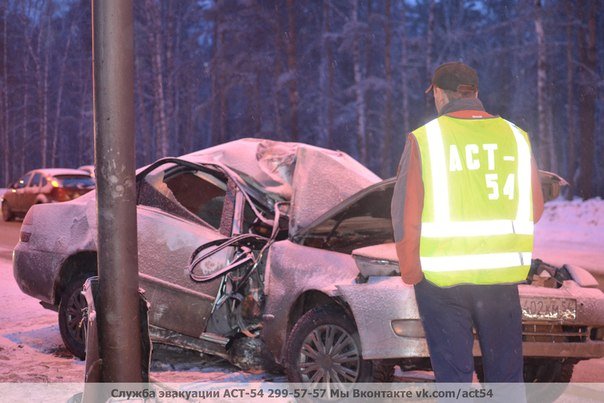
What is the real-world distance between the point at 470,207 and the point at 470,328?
51 cm

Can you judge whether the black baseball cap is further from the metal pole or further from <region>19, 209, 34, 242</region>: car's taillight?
<region>19, 209, 34, 242</region>: car's taillight

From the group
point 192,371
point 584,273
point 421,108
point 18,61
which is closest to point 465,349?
point 584,273

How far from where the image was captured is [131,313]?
175 inches

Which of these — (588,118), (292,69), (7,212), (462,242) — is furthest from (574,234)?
(462,242)

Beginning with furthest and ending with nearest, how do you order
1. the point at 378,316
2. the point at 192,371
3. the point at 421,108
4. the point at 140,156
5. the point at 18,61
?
the point at 140,156, the point at 18,61, the point at 421,108, the point at 192,371, the point at 378,316

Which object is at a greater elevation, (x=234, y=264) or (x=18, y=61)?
(x=18, y=61)

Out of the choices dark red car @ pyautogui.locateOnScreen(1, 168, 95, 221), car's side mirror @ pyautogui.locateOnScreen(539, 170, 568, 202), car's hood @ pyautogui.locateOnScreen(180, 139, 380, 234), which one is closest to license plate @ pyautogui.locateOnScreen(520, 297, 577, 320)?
car's side mirror @ pyautogui.locateOnScreen(539, 170, 568, 202)

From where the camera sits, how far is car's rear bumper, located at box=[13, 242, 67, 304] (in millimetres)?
6652

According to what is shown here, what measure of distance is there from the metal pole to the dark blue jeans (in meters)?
1.74

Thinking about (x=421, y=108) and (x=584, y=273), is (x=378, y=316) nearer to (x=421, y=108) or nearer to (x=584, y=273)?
(x=584, y=273)

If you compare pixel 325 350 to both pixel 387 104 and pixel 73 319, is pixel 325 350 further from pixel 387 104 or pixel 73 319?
pixel 387 104

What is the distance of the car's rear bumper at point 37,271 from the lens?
6.65 m

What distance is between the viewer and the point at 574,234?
63.5 ft

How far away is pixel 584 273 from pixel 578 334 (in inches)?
23.3
